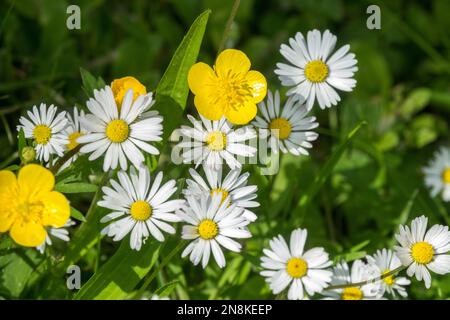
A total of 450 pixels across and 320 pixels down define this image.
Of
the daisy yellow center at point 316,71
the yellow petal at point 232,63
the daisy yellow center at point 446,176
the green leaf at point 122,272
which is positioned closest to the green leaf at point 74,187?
the green leaf at point 122,272

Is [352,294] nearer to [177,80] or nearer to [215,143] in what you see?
[215,143]

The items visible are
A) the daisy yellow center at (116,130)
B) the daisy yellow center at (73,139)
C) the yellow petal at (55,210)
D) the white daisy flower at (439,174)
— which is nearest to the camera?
the yellow petal at (55,210)

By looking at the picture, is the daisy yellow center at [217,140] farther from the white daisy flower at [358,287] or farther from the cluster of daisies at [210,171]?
the white daisy flower at [358,287]

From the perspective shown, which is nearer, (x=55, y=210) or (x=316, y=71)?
(x=55, y=210)

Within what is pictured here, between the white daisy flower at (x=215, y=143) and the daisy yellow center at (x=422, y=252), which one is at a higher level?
the white daisy flower at (x=215, y=143)

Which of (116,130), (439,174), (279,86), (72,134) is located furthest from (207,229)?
(439,174)
